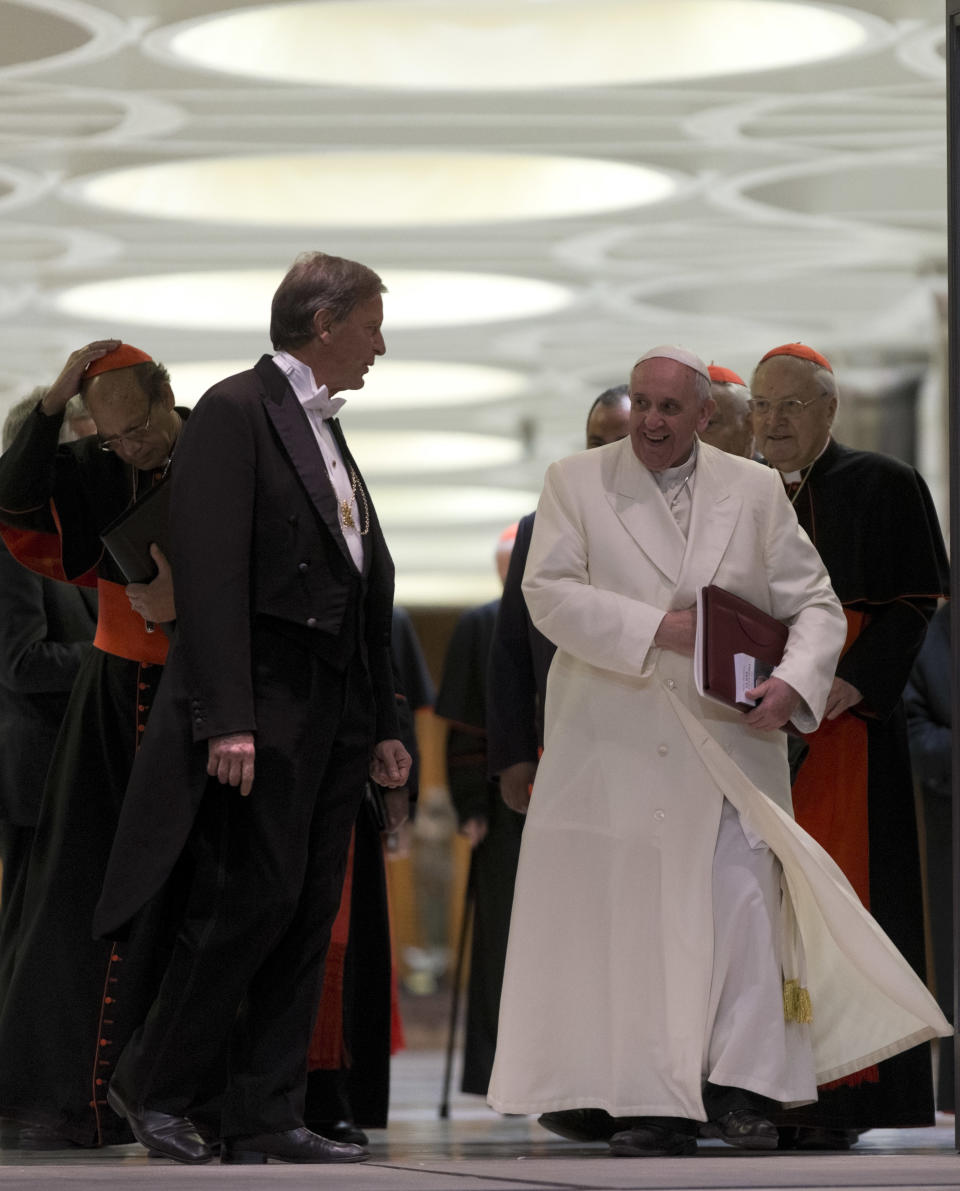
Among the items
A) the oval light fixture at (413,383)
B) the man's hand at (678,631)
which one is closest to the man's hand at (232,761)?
the man's hand at (678,631)

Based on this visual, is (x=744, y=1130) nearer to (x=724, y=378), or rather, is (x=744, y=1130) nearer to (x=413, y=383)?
(x=724, y=378)

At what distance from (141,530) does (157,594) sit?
0.55 feet

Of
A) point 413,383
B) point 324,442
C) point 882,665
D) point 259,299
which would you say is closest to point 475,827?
point 882,665

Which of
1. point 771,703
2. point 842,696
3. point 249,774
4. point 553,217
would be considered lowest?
point 249,774

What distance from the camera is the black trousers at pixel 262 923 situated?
441 cm

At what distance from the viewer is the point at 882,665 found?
5.52 m

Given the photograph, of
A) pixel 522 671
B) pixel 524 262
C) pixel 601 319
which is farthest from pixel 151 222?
pixel 522 671

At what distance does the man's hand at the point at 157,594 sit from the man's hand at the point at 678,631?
1.13m

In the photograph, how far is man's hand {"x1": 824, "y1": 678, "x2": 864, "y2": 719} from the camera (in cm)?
545

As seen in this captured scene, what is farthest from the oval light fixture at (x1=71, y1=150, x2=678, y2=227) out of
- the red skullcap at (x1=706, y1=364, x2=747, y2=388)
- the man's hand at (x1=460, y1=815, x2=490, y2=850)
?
the red skullcap at (x1=706, y1=364, x2=747, y2=388)

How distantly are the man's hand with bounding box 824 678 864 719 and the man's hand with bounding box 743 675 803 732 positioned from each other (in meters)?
0.70

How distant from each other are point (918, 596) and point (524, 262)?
568 centimetres

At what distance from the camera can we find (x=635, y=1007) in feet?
15.6

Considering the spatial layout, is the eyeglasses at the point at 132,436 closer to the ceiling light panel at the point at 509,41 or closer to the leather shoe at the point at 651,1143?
the leather shoe at the point at 651,1143
